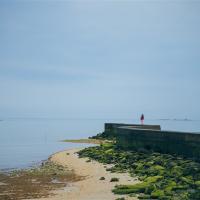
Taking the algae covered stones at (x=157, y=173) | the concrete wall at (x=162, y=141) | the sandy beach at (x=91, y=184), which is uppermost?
the concrete wall at (x=162, y=141)

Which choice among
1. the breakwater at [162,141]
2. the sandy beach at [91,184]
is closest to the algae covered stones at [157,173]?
the sandy beach at [91,184]

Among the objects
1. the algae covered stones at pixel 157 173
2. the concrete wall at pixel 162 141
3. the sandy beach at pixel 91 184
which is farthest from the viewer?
the concrete wall at pixel 162 141

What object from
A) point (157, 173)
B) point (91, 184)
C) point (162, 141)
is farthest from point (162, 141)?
Answer: point (91, 184)

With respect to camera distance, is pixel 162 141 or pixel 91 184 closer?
pixel 91 184

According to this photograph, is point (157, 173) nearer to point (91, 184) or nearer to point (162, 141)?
point (91, 184)

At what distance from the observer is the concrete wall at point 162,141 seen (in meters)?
18.6

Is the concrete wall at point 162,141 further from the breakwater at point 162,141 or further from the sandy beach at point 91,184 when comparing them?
the sandy beach at point 91,184

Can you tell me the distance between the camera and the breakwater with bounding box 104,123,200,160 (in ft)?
61.2

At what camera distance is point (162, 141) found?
2148 cm

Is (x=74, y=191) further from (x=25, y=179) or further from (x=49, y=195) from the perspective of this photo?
(x=25, y=179)

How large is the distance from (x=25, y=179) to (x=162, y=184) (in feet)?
23.2

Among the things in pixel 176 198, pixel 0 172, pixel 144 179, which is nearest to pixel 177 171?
pixel 144 179

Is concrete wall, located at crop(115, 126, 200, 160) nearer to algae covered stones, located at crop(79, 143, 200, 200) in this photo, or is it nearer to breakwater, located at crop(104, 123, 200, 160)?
breakwater, located at crop(104, 123, 200, 160)

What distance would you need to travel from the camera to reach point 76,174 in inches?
713
